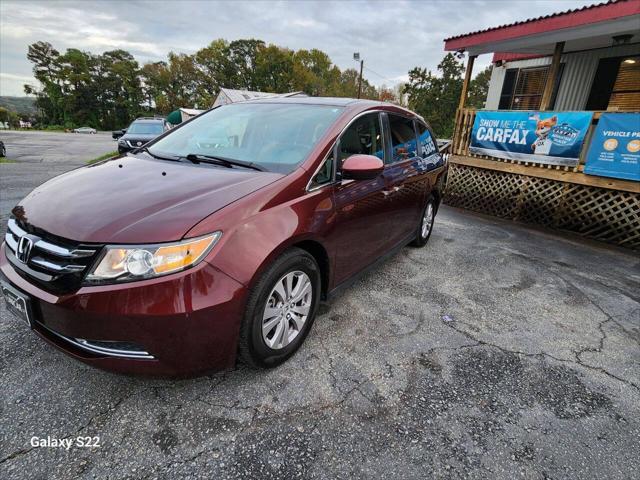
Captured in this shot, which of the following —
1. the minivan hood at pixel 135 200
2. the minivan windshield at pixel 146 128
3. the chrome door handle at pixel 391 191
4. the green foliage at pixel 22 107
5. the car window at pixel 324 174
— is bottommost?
the green foliage at pixel 22 107

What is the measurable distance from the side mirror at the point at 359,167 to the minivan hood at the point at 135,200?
535mm

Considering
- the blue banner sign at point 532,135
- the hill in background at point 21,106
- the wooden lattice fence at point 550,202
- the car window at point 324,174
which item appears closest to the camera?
the car window at point 324,174

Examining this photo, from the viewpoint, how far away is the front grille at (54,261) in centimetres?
160

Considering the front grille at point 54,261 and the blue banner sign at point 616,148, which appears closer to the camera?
the front grille at point 54,261

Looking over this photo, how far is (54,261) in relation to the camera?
1.67 meters

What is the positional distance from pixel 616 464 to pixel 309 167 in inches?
90.3

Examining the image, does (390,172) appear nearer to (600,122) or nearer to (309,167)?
(309,167)

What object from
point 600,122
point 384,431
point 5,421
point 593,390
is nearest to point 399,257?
point 593,390

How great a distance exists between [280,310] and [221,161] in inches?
42.6

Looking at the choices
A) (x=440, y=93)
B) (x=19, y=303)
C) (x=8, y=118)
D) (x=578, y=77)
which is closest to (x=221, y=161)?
(x=19, y=303)

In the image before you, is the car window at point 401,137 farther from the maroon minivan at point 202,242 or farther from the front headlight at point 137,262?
the front headlight at point 137,262

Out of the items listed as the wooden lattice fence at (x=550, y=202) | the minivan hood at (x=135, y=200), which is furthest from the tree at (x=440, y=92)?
the minivan hood at (x=135, y=200)

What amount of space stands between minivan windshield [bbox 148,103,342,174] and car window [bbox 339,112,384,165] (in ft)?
0.56

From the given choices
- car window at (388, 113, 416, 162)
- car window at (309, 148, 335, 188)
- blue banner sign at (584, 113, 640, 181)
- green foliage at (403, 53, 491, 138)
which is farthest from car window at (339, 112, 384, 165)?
green foliage at (403, 53, 491, 138)
